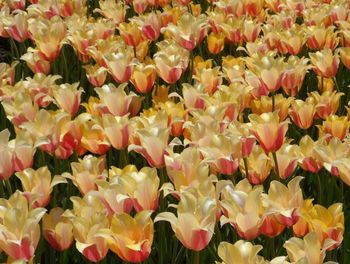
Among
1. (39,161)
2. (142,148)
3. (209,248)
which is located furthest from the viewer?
(39,161)

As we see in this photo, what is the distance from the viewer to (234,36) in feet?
13.5

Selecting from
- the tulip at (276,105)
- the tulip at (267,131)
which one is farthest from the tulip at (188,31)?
the tulip at (267,131)

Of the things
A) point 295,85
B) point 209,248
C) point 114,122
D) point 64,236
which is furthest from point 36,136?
point 295,85

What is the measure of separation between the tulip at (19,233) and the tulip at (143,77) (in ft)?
4.75

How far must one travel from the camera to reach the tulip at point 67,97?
3.04 meters

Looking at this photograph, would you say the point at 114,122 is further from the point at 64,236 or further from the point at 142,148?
the point at 64,236

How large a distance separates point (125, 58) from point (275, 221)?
1.47 metres

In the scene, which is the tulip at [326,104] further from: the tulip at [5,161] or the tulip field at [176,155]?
the tulip at [5,161]

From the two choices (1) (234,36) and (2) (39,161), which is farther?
(1) (234,36)

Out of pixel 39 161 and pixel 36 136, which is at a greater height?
pixel 36 136

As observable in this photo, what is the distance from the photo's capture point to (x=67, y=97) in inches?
120

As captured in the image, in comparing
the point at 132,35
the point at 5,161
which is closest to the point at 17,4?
the point at 132,35

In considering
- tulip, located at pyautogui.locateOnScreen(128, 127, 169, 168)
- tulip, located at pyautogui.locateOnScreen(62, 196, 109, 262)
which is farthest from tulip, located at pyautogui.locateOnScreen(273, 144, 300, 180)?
tulip, located at pyautogui.locateOnScreen(62, 196, 109, 262)

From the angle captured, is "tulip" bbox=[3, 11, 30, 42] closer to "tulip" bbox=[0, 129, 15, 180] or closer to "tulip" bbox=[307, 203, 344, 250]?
"tulip" bbox=[0, 129, 15, 180]
